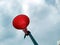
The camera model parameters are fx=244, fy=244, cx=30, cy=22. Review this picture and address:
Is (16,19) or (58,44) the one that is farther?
(58,44)

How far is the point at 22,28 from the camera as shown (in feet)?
48.9

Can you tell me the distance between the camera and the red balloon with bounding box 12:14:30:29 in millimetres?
14672

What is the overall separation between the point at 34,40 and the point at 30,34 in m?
0.46

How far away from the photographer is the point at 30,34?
50.5ft

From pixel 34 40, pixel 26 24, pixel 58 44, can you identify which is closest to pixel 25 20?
pixel 26 24

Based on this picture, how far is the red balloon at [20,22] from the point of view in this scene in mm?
14672

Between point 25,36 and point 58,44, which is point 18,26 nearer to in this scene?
point 25,36

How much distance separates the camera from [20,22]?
14727 millimetres

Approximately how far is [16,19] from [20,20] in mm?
248

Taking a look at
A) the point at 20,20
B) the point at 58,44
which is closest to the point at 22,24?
the point at 20,20

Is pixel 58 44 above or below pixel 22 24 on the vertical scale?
above

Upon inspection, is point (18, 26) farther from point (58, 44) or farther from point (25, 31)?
point (58, 44)

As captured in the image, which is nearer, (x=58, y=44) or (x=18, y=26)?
(x=18, y=26)

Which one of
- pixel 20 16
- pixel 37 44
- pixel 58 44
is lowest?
pixel 37 44
